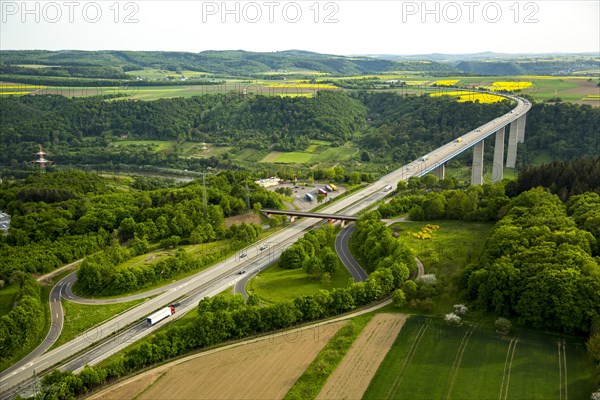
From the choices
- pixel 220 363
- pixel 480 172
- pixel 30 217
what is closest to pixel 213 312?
pixel 220 363

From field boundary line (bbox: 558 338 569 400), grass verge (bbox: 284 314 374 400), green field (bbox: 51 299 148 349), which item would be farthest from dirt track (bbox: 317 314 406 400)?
green field (bbox: 51 299 148 349)

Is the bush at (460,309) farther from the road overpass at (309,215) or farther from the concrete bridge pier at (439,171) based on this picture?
the concrete bridge pier at (439,171)

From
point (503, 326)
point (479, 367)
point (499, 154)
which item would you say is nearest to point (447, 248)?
point (503, 326)

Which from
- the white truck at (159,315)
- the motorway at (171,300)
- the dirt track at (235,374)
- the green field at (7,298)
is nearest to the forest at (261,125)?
the motorway at (171,300)

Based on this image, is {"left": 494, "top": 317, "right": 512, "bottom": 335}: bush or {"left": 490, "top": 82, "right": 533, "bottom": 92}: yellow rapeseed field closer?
{"left": 494, "top": 317, "right": 512, "bottom": 335}: bush

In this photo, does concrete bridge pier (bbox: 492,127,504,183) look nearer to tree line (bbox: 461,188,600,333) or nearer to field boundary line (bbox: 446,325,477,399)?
tree line (bbox: 461,188,600,333)

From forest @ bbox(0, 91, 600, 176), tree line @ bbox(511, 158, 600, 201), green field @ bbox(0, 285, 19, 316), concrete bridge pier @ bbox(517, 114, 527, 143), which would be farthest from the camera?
forest @ bbox(0, 91, 600, 176)

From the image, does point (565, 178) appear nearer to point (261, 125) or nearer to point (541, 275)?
point (541, 275)
